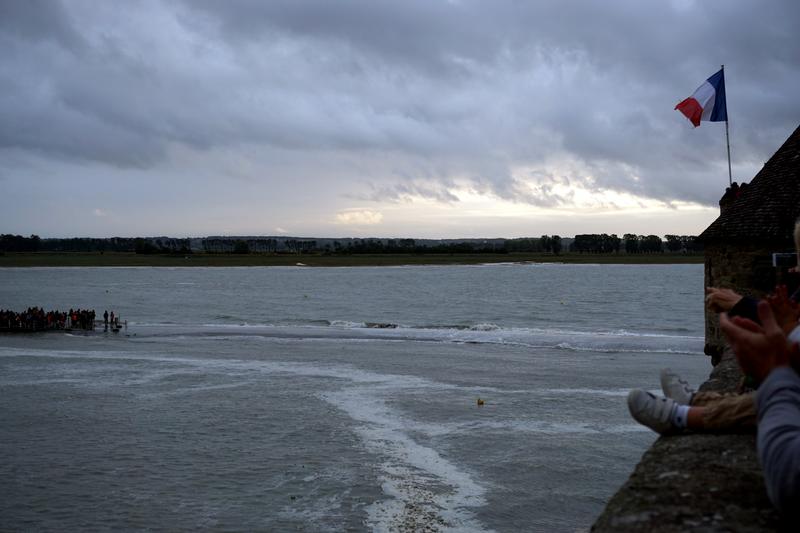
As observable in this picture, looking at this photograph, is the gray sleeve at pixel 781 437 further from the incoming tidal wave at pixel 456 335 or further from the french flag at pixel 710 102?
the incoming tidal wave at pixel 456 335

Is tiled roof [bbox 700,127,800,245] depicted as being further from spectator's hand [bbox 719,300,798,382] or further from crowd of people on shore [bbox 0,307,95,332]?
crowd of people on shore [bbox 0,307,95,332]

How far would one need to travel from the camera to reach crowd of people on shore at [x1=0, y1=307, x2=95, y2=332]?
161 feet

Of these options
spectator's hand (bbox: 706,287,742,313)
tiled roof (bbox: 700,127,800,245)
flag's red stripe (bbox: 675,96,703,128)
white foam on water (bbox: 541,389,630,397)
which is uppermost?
flag's red stripe (bbox: 675,96,703,128)

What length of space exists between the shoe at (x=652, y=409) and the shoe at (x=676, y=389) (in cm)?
42

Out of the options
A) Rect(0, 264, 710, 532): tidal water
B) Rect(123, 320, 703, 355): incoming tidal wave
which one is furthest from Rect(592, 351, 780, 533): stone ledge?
Rect(123, 320, 703, 355): incoming tidal wave

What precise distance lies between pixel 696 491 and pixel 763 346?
1.10 m

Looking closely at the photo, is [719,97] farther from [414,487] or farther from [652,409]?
[652,409]

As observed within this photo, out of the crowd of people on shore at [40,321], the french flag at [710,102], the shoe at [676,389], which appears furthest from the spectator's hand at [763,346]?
the crowd of people on shore at [40,321]

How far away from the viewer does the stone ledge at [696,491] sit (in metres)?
3.89

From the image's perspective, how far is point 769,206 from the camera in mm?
16531

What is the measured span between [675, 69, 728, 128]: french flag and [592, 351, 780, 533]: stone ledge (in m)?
17.4

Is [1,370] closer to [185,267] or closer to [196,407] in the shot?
[196,407]

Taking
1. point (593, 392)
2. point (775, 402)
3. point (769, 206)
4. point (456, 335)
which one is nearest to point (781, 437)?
point (775, 402)

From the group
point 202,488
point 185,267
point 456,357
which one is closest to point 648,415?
point 202,488
